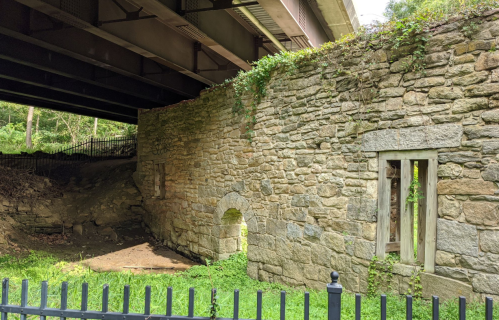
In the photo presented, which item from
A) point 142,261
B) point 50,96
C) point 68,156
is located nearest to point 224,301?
point 142,261

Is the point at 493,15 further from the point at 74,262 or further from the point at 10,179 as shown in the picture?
the point at 10,179

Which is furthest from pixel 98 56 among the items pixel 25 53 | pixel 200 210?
pixel 200 210

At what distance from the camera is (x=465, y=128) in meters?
4.32

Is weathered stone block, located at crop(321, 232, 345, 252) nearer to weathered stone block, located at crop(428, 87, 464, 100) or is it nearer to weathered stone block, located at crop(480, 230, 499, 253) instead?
weathered stone block, located at crop(480, 230, 499, 253)

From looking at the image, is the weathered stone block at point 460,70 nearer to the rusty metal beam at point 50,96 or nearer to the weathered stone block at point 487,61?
the weathered stone block at point 487,61

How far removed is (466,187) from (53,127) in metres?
30.5

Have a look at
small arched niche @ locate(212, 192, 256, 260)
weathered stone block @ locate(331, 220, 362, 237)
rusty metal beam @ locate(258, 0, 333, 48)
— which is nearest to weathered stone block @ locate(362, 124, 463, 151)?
weathered stone block @ locate(331, 220, 362, 237)

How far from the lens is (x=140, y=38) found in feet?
22.6

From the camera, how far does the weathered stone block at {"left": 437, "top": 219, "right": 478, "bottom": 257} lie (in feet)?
13.8

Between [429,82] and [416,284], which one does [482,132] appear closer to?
[429,82]

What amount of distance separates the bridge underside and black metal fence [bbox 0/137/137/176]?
456cm

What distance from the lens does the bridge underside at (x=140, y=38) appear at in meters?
5.95

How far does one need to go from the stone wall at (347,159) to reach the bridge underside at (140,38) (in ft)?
3.71

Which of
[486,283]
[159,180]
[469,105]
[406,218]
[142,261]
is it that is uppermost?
[469,105]
